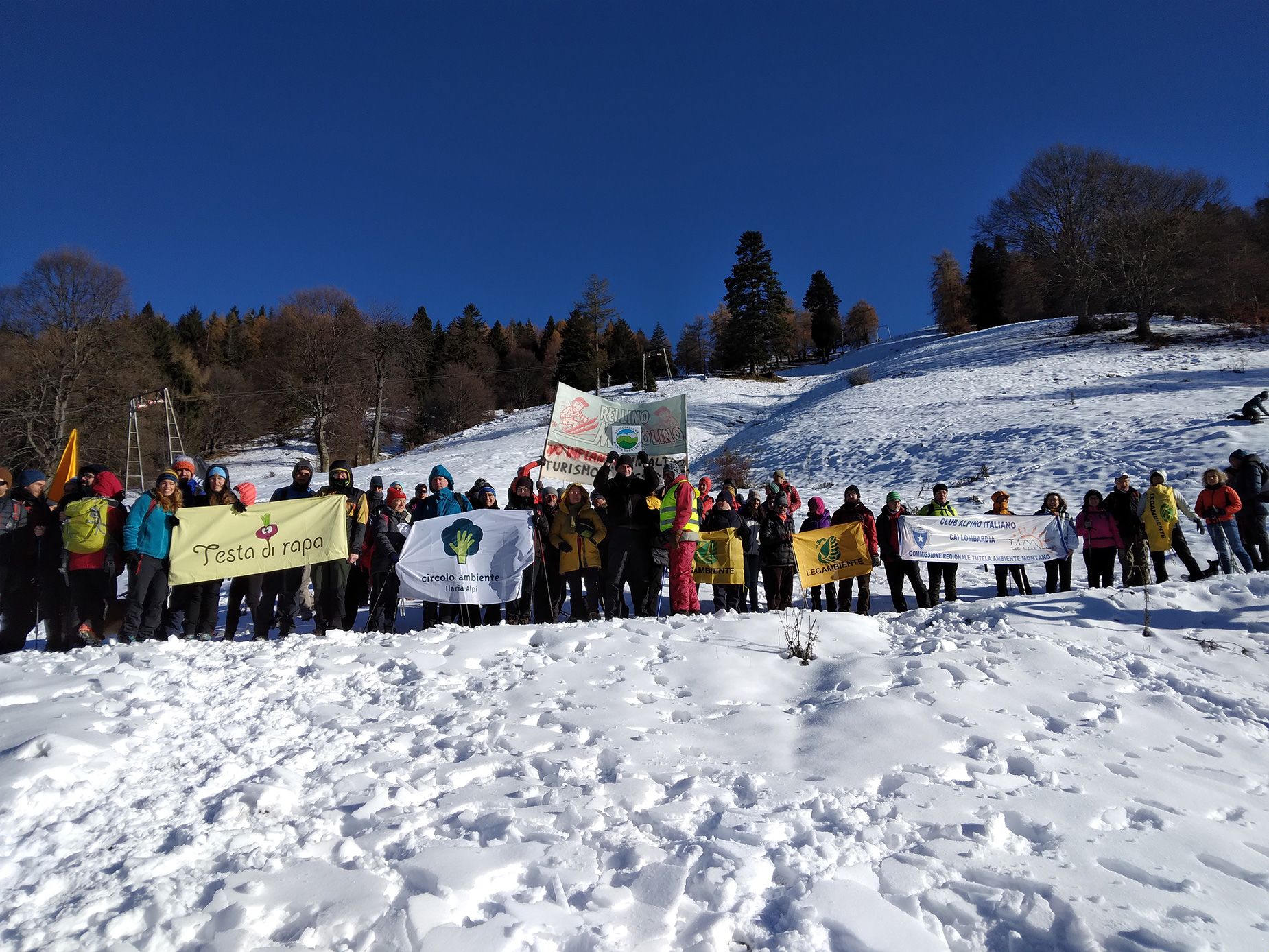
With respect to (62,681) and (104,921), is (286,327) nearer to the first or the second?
(62,681)

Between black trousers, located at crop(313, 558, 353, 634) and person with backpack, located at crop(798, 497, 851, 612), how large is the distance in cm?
601

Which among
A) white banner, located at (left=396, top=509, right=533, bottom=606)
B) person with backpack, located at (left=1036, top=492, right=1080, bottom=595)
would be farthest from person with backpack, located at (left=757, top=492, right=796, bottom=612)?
person with backpack, located at (left=1036, top=492, right=1080, bottom=595)

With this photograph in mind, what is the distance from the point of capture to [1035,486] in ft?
50.9

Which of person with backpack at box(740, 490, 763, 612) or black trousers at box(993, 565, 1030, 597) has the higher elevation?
person with backpack at box(740, 490, 763, 612)

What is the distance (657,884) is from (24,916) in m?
2.58

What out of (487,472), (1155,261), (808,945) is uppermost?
(1155,261)

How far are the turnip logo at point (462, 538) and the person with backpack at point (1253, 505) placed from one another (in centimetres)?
986

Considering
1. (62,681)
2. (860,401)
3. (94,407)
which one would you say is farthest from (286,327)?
(62,681)

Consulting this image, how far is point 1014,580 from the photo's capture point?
975cm

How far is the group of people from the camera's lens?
658cm

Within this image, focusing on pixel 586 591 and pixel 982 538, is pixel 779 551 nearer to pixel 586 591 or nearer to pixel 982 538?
pixel 586 591

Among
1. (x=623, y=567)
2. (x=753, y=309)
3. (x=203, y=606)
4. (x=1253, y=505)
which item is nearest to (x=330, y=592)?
(x=203, y=606)

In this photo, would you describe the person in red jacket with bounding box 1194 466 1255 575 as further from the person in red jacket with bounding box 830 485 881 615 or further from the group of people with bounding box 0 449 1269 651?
the person in red jacket with bounding box 830 485 881 615

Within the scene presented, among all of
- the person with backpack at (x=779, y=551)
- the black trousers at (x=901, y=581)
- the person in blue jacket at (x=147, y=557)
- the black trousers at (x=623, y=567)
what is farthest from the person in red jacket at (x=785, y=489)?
the person in blue jacket at (x=147, y=557)
